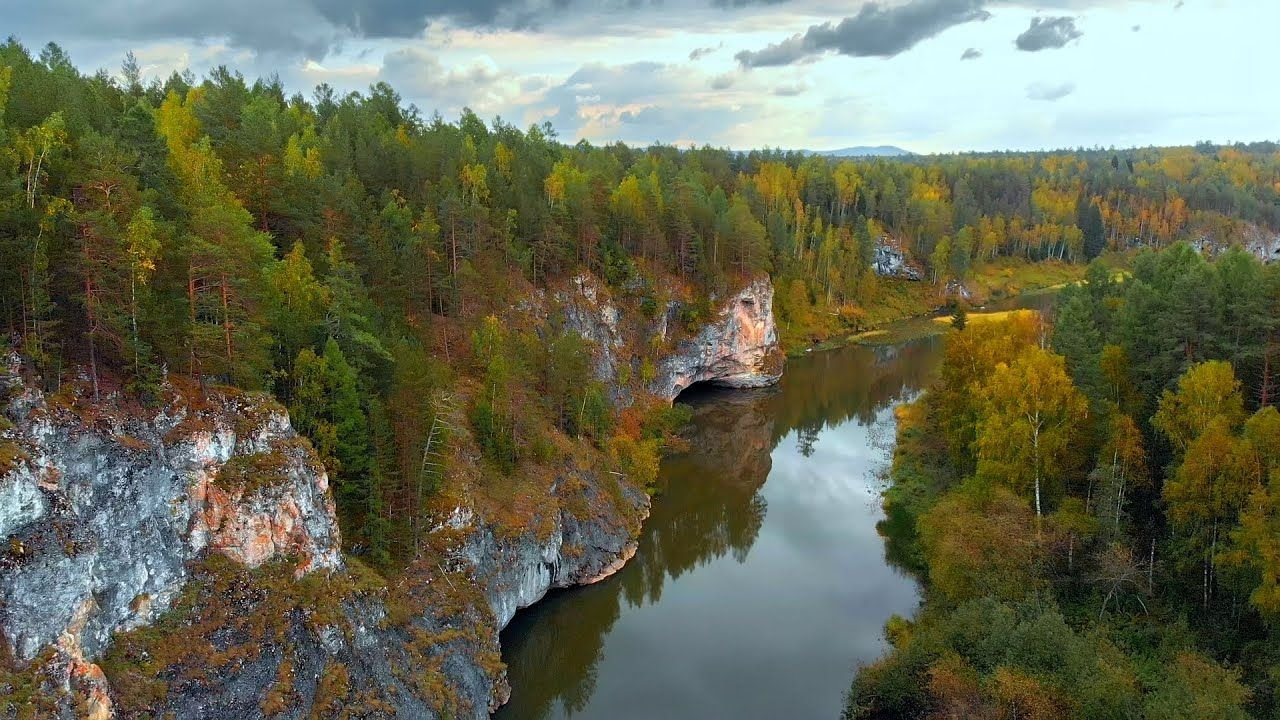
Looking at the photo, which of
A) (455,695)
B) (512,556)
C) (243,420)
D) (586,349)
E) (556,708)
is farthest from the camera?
(586,349)

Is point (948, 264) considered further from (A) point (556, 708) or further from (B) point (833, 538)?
(A) point (556, 708)

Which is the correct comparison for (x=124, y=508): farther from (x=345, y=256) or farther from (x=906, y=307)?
(x=906, y=307)

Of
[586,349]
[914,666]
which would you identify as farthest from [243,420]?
[586,349]

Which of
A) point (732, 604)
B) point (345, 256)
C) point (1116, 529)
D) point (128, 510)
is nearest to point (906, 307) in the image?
point (732, 604)

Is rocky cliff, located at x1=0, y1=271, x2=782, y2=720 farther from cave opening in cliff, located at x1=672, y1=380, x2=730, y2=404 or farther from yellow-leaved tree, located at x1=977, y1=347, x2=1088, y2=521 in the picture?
cave opening in cliff, located at x1=672, y1=380, x2=730, y2=404

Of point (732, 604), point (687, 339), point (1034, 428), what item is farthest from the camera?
point (687, 339)

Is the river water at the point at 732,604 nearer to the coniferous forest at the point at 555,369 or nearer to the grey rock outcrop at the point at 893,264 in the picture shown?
the coniferous forest at the point at 555,369

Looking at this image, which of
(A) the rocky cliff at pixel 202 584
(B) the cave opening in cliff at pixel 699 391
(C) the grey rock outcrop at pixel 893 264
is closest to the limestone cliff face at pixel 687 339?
(B) the cave opening in cliff at pixel 699 391
